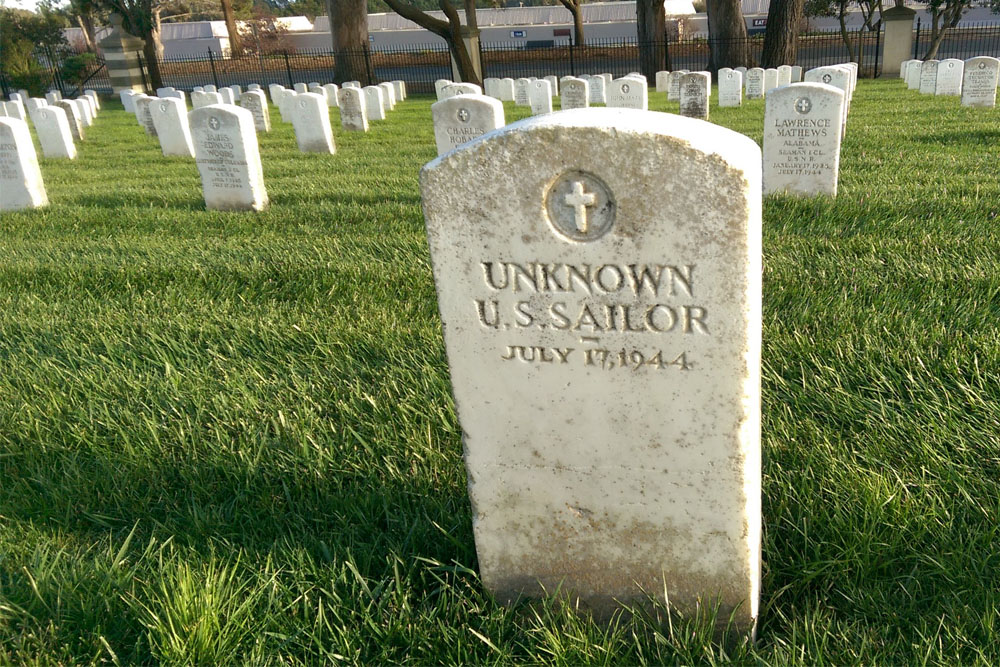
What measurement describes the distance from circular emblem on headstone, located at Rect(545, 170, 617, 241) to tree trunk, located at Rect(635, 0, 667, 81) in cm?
2447

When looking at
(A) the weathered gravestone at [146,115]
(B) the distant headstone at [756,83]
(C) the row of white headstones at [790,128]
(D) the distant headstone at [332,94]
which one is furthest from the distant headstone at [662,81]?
(A) the weathered gravestone at [146,115]

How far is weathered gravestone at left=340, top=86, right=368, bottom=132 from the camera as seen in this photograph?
13.9 m

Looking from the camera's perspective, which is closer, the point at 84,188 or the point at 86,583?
the point at 86,583

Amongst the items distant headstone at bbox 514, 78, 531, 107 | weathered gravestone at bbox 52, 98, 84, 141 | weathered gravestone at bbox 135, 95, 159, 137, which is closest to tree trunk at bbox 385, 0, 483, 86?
distant headstone at bbox 514, 78, 531, 107

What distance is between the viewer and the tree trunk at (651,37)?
24.4 meters

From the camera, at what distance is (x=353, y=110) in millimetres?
14117

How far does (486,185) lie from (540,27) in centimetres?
6084

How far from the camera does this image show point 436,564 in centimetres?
219

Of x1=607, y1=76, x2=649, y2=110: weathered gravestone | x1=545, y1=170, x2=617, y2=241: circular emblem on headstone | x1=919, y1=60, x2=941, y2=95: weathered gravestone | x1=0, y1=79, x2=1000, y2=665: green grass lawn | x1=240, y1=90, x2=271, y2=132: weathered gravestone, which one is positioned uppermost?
x1=545, y1=170, x2=617, y2=241: circular emblem on headstone

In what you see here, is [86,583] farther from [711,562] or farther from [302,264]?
[302,264]

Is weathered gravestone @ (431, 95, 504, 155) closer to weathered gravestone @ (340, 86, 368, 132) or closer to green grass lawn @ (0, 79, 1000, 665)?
green grass lawn @ (0, 79, 1000, 665)

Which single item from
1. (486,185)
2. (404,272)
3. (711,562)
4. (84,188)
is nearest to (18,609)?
(486,185)

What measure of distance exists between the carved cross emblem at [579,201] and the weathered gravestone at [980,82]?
42.8 ft

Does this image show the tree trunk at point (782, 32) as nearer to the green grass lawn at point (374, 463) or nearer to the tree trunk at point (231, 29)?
the green grass lawn at point (374, 463)
